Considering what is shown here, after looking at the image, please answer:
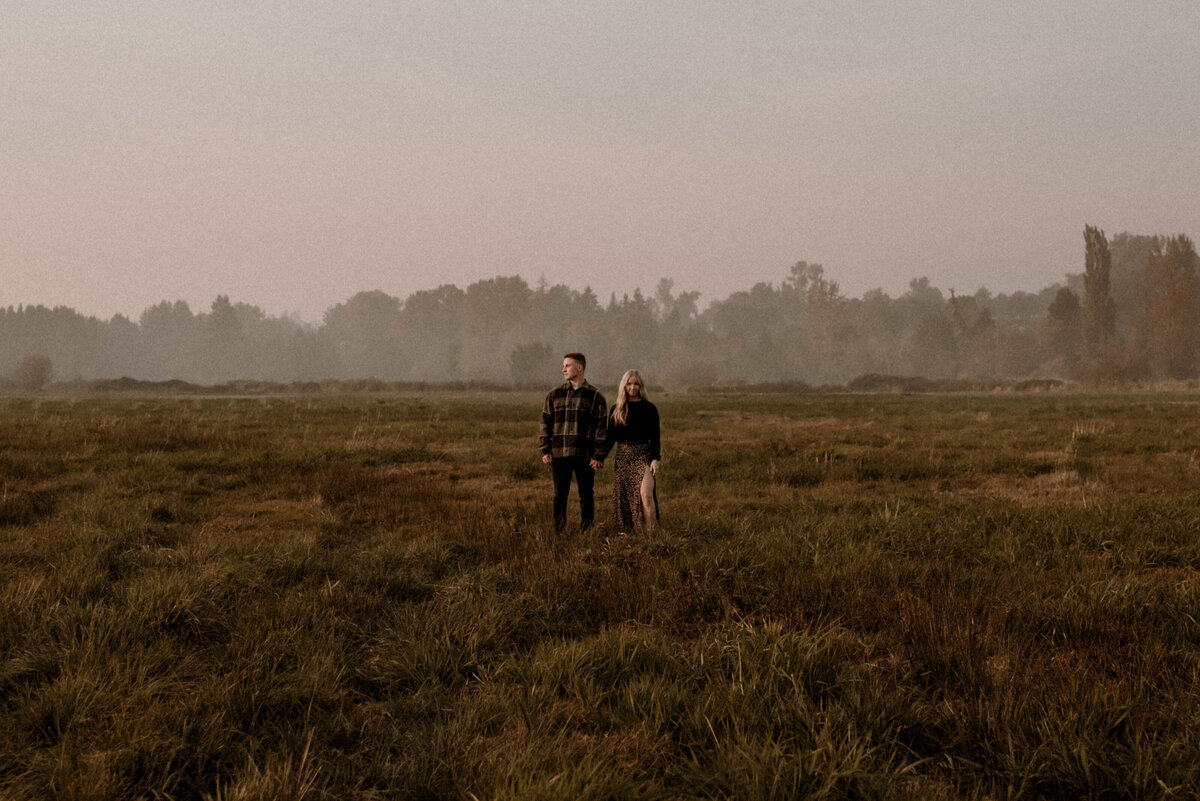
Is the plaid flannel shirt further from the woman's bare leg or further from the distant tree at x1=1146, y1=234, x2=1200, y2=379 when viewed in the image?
the distant tree at x1=1146, y1=234, x2=1200, y2=379

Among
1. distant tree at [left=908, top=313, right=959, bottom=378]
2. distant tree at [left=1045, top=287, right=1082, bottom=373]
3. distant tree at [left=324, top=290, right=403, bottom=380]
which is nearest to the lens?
distant tree at [left=1045, top=287, right=1082, bottom=373]

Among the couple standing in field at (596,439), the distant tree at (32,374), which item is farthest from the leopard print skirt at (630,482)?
the distant tree at (32,374)

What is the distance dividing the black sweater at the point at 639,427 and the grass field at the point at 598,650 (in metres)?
1.01

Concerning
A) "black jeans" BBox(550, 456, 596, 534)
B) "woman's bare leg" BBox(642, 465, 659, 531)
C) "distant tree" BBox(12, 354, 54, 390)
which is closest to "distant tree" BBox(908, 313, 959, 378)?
"woman's bare leg" BBox(642, 465, 659, 531)

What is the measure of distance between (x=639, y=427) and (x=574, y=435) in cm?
77

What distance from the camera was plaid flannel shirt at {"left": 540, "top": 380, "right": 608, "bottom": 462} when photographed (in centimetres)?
759

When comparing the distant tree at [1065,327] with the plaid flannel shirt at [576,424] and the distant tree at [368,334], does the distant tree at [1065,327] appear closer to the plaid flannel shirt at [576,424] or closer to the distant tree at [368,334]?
the plaid flannel shirt at [576,424]

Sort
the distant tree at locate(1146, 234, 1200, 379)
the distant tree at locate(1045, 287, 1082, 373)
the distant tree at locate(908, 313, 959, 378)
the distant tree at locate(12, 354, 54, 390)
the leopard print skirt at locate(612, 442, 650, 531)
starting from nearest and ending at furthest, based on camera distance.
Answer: the leopard print skirt at locate(612, 442, 650, 531), the distant tree at locate(1146, 234, 1200, 379), the distant tree at locate(12, 354, 54, 390), the distant tree at locate(1045, 287, 1082, 373), the distant tree at locate(908, 313, 959, 378)

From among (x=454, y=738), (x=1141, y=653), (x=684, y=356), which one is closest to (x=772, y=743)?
(x=454, y=738)

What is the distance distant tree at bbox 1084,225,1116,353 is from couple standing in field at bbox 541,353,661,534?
89795mm

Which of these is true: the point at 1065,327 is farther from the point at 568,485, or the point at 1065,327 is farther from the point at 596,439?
the point at 568,485

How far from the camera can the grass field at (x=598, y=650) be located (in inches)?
113

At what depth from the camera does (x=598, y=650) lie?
3.98 meters

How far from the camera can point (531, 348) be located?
101688 millimetres
